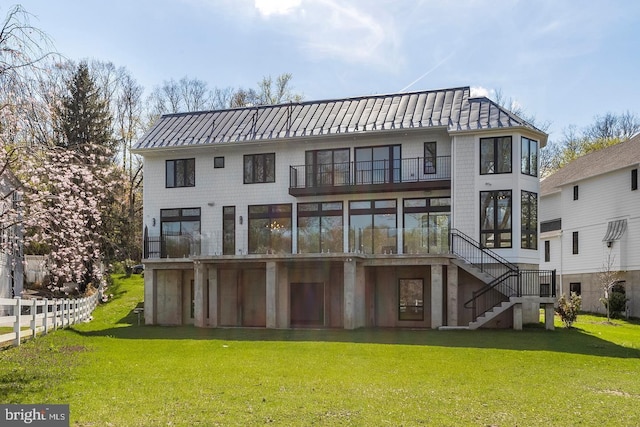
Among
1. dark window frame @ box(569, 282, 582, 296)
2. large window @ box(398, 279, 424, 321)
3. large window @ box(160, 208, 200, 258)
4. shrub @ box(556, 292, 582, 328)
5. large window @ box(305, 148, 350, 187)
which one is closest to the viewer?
shrub @ box(556, 292, 582, 328)

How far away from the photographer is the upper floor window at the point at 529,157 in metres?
24.2

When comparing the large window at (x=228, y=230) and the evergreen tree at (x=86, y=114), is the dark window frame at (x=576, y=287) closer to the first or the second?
the large window at (x=228, y=230)

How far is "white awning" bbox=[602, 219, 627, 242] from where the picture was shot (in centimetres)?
3111

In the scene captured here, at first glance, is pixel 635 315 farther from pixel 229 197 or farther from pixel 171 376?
pixel 171 376

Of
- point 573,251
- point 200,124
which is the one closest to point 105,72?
point 200,124

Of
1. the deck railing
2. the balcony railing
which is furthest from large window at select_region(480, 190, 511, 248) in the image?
the deck railing

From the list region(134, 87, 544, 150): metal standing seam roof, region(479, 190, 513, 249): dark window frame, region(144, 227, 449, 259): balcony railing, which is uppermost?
region(134, 87, 544, 150): metal standing seam roof

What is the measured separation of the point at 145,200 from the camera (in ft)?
94.0

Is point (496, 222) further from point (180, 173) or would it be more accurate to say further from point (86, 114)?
point (86, 114)

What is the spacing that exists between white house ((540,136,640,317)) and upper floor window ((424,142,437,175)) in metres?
11.0

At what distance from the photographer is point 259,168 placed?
1075 inches

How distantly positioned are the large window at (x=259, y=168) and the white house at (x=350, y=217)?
0.20 ft

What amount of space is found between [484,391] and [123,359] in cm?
749

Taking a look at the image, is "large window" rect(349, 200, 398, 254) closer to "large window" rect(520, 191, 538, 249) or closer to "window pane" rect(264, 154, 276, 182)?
"window pane" rect(264, 154, 276, 182)
